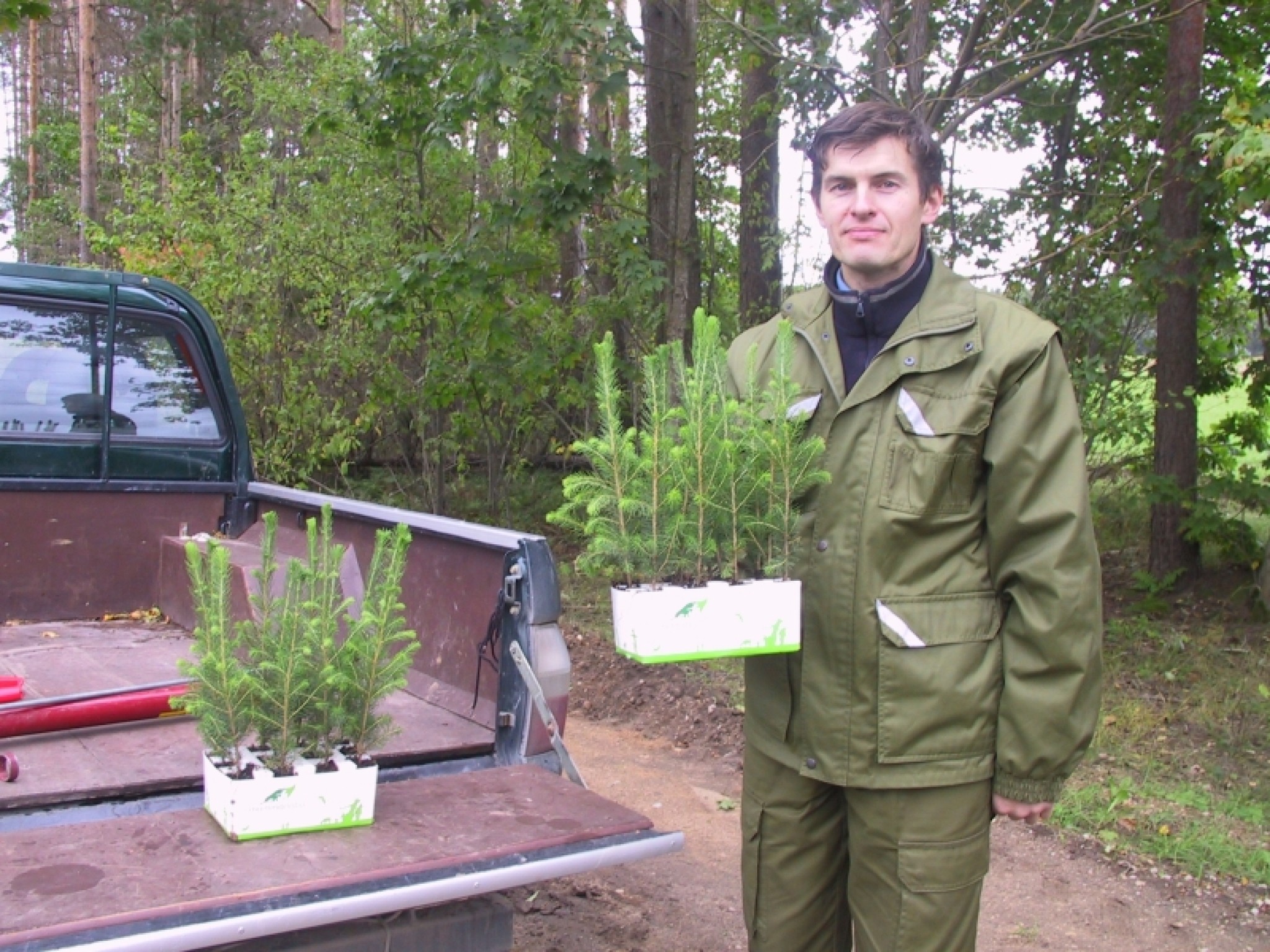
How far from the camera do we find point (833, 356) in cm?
267

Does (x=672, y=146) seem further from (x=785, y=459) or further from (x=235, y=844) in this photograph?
(x=235, y=844)

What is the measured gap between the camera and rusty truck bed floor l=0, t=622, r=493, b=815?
2.81 m

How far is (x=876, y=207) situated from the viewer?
2529 mm

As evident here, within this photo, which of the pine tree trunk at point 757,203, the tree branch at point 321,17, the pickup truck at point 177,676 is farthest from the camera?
the tree branch at point 321,17

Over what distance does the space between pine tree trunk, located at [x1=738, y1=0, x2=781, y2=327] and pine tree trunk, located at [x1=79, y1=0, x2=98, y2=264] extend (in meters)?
13.0

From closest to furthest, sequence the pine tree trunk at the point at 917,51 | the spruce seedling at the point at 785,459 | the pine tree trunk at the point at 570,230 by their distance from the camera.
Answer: the spruce seedling at the point at 785,459, the pine tree trunk at the point at 917,51, the pine tree trunk at the point at 570,230

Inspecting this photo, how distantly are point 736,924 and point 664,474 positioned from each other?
2.21 m

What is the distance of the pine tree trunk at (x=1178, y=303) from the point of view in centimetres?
768

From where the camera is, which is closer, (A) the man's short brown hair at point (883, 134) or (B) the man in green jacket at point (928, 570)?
(B) the man in green jacket at point (928, 570)

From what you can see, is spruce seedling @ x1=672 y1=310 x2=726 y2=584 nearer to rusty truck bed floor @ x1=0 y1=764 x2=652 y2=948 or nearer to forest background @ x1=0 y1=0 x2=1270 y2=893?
rusty truck bed floor @ x1=0 y1=764 x2=652 y2=948

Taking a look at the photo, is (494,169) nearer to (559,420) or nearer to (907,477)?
(559,420)

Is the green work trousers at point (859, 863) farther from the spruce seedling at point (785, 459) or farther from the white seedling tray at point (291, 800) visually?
the white seedling tray at point (291, 800)

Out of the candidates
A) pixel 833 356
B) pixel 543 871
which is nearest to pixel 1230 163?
pixel 833 356

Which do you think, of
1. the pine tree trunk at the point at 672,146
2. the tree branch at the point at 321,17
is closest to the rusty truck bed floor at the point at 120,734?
the pine tree trunk at the point at 672,146
